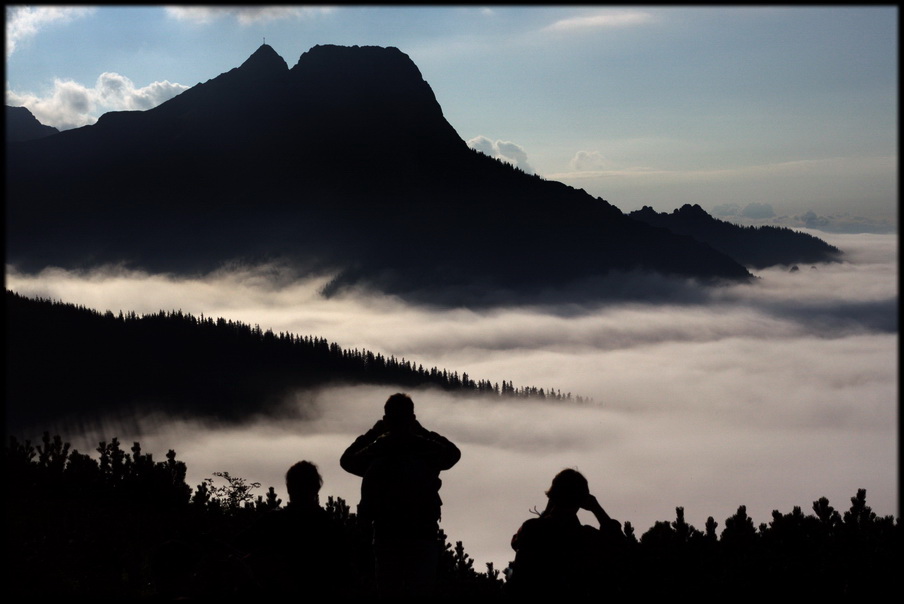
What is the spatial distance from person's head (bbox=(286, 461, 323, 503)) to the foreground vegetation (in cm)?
60

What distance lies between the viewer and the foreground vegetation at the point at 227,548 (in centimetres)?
793

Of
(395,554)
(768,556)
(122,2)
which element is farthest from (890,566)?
(122,2)

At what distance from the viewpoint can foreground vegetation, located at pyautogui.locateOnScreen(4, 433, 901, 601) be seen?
7.93 meters

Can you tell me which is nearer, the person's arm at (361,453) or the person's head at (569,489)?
the person's head at (569,489)

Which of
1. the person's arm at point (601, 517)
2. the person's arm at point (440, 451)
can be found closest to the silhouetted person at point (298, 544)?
the person's arm at point (440, 451)

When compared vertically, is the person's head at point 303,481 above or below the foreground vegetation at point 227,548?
above

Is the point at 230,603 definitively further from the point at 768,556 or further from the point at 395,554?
the point at 768,556

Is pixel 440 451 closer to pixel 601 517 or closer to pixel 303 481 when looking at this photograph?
pixel 303 481

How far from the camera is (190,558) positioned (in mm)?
5480

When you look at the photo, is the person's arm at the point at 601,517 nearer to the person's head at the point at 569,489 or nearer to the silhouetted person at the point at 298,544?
the person's head at the point at 569,489

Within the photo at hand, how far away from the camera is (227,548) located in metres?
6.01

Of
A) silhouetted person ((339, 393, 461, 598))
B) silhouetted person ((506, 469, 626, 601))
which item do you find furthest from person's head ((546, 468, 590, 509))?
silhouetted person ((339, 393, 461, 598))

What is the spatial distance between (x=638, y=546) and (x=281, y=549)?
3977mm

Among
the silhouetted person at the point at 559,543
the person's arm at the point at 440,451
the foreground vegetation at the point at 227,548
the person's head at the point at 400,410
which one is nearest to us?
the silhouetted person at the point at 559,543
